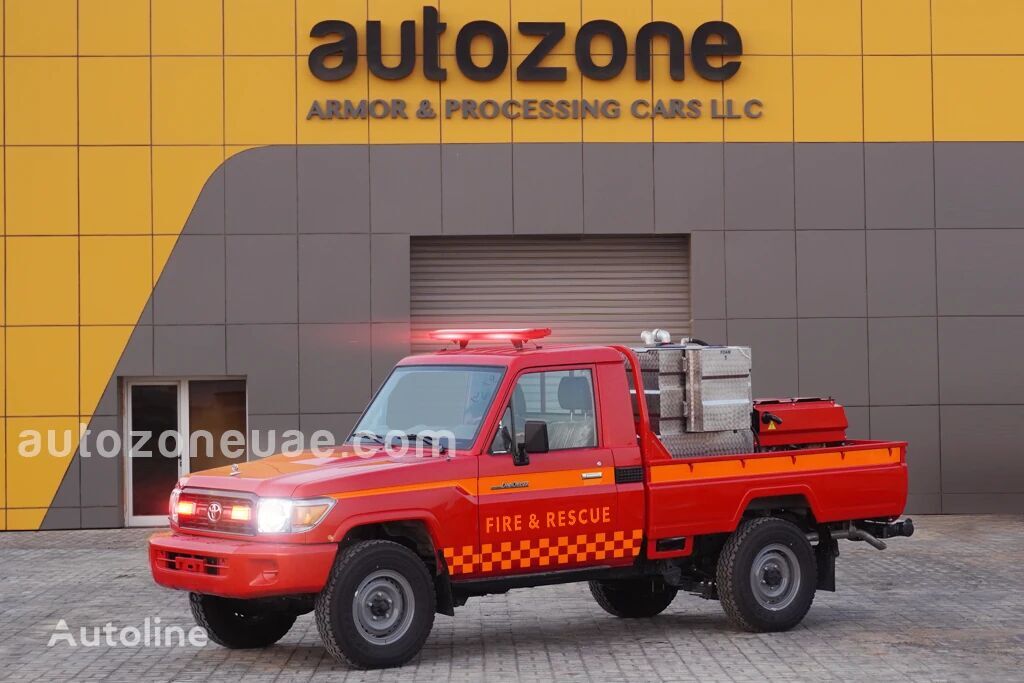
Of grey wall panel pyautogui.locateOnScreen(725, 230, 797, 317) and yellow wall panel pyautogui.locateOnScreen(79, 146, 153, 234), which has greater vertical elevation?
yellow wall panel pyautogui.locateOnScreen(79, 146, 153, 234)

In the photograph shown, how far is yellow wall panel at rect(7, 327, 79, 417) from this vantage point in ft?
68.6

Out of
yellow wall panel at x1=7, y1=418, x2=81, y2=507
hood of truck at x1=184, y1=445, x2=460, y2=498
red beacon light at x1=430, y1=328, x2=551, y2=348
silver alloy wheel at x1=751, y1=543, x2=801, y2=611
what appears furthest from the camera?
yellow wall panel at x1=7, y1=418, x2=81, y2=507

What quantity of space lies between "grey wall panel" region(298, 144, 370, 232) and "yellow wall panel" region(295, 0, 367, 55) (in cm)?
154

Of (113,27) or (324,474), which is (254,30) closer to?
→ (113,27)

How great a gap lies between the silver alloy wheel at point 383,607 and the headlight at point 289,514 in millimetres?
557

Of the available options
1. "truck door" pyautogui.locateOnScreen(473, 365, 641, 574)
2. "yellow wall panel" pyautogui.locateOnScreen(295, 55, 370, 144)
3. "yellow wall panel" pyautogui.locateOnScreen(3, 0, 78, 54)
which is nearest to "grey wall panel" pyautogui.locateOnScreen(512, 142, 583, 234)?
"yellow wall panel" pyautogui.locateOnScreen(295, 55, 370, 144)

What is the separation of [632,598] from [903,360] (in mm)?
10896

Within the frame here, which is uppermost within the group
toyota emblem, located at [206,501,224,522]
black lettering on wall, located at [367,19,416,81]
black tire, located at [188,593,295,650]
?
black lettering on wall, located at [367,19,416,81]

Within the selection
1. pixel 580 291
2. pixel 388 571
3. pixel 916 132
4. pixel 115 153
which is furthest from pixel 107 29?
pixel 388 571

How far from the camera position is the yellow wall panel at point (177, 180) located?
2116cm

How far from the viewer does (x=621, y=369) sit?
10.9m

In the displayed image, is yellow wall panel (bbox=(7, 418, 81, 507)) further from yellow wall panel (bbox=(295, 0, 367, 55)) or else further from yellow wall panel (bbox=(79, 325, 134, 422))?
yellow wall panel (bbox=(295, 0, 367, 55))

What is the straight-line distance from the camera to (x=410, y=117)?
21375 mm

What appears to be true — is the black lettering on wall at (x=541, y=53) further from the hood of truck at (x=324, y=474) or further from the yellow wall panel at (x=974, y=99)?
the hood of truck at (x=324, y=474)
